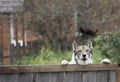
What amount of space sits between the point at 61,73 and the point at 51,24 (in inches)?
341

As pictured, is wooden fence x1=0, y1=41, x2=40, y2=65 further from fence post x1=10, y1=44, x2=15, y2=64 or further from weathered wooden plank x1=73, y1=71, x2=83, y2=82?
weathered wooden plank x1=73, y1=71, x2=83, y2=82

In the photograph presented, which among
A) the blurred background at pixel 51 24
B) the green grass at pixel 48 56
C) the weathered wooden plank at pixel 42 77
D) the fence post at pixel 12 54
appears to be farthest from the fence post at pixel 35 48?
the weathered wooden plank at pixel 42 77

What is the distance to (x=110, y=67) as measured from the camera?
5.21 meters

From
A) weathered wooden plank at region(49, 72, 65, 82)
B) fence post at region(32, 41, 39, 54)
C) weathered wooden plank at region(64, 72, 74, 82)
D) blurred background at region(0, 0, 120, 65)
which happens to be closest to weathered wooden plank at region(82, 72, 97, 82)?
weathered wooden plank at region(64, 72, 74, 82)

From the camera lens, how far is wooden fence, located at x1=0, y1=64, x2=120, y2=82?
16.8 ft

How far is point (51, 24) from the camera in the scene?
13789 millimetres

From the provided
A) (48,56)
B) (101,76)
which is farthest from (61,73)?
(48,56)

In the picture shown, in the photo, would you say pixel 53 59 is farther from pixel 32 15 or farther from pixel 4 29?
pixel 4 29

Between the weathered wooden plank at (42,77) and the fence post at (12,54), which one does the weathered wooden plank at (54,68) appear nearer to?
the weathered wooden plank at (42,77)

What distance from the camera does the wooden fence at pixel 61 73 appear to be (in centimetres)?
512

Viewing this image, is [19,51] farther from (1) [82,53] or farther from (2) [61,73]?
(2) [61,73]

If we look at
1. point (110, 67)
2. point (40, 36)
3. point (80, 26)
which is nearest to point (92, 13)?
point (80, 26)

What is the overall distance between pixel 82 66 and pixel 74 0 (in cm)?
907

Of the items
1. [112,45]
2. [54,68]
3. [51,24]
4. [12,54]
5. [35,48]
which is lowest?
[12,54]
